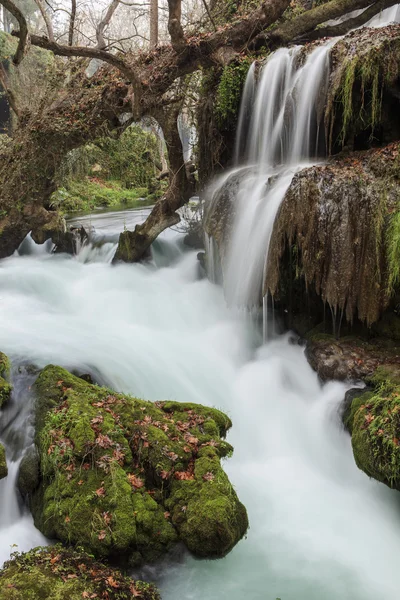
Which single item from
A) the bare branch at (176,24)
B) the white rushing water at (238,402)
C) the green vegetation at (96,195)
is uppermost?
the bare branch at (176,24)

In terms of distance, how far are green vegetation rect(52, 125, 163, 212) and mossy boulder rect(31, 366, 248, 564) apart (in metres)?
6.91

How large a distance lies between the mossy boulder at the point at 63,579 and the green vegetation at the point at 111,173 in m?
8.07

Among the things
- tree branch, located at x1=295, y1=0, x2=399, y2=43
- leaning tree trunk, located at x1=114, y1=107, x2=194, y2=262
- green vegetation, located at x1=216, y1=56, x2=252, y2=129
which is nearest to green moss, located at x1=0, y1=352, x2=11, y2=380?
leaning tree trunk, located at x1=114, y1=107, x2=194, y2=262

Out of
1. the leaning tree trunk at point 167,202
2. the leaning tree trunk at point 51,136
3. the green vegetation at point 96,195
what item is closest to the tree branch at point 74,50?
the leaning tree trunk at point 51,136

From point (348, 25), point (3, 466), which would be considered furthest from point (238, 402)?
point (348, 25)

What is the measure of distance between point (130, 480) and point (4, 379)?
6.85 ft

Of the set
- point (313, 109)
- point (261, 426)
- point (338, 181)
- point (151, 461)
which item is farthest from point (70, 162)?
point (151, 461)

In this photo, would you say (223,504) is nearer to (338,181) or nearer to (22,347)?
(22,347)

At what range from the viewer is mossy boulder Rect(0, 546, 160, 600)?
2.71 meters

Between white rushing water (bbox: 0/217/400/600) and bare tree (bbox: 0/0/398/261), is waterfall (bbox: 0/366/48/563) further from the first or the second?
bare tree (bbox: 0/0/398/261)

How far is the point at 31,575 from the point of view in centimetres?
285

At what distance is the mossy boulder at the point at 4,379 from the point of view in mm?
4565

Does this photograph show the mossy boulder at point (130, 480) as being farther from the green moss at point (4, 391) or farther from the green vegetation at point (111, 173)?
the green vegetation at point (111, 173)

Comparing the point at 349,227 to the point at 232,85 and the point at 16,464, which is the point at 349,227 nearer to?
the point at 232,85
